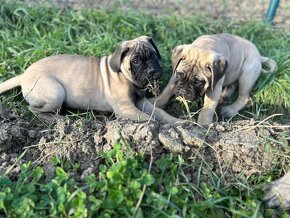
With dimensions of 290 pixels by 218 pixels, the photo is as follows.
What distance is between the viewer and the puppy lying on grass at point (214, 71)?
17.6ft

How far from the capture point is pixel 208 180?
437 cm

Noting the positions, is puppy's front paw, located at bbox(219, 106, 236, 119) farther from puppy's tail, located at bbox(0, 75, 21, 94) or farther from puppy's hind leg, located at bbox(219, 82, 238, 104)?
puppy's tail, located at bbox(0, 75, 21, 94)

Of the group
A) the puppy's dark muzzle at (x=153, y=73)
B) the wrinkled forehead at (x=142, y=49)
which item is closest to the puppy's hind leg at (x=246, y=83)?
the puppy's dark muzzle at (x=153, y=73)

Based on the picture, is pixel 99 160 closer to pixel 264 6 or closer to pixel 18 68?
pixel 18 68

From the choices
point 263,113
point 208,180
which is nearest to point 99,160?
point 208,180

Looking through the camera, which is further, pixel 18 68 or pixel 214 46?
pixel 18 68

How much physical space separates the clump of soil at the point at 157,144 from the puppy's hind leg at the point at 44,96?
27.4 inches

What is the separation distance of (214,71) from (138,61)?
915mm

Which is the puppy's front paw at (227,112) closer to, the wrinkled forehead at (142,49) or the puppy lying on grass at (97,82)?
the puppy lying on grass at (97,82)

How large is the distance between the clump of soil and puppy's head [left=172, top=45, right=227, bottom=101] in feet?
2.33

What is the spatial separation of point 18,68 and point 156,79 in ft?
6.67

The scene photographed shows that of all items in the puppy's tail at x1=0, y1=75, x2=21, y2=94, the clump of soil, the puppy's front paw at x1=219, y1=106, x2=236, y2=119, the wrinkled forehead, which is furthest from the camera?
the puppy's front paw at x1=219, y1=106, x2=236, y2=119

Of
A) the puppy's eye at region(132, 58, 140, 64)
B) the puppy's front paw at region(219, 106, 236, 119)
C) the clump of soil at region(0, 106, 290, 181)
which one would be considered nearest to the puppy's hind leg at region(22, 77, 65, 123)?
the clump of soil at region(0, 106, 290, 181)

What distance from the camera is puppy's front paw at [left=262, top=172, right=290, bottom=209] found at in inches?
168
